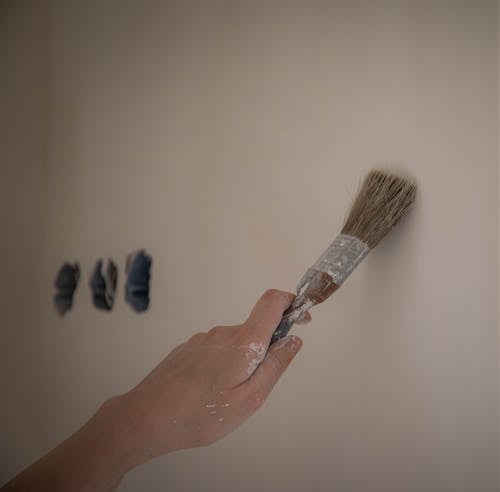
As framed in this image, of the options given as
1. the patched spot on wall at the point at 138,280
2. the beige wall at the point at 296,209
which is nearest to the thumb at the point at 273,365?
the beige wall at the point at 296,209

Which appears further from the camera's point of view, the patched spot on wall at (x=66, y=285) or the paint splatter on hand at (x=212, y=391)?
the patched spot on wall at (x=66, y=285)

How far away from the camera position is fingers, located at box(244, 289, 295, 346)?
76 cm

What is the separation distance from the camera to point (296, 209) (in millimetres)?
938

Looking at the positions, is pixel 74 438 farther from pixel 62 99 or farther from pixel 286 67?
pixel 62 99

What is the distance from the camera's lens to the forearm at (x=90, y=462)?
2.34 ft

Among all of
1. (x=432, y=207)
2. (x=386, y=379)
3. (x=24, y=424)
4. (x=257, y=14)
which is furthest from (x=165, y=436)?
(x=24, y=424)

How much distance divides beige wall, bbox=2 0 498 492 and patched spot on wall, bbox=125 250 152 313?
0.03 m

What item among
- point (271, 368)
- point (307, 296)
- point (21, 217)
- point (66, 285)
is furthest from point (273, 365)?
point (21, 217)

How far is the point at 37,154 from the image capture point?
4.76ft

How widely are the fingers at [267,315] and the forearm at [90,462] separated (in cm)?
23

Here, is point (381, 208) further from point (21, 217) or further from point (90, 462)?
point (21, 217)

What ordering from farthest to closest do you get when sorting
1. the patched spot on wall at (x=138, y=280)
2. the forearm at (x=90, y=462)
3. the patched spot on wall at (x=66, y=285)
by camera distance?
1. the patched spot on wall at (x=66, y=285)
2. the patched spot on wall at (x=138, y=280)
3. the forearm at (x=90, y=462)

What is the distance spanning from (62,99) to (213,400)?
104 cm

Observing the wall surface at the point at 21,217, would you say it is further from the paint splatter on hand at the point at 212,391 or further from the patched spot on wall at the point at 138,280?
the paint splatter on hand at the point at 212,391
